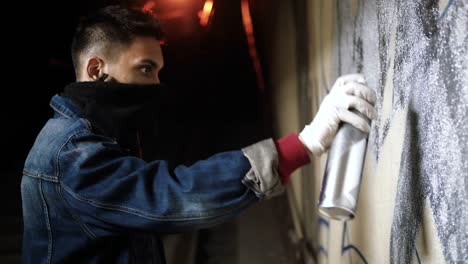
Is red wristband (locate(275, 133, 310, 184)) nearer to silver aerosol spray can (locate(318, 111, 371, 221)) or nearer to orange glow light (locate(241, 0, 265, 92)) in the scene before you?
silver aerosol spray can (locate(318, 111, 371, 221))

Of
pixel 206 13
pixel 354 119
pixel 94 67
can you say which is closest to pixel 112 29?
pixel 94 67

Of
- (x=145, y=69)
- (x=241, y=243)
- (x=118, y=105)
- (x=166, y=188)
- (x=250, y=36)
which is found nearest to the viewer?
(x=166, y=188)

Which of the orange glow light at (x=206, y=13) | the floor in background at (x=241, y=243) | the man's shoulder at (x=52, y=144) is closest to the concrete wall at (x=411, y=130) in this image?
the man's shoulder at (x=52, y=144)

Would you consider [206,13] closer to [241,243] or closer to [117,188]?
[241,243]

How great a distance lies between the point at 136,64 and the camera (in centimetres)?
171

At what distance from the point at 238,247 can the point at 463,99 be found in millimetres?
4476

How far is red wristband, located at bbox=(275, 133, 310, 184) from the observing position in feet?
3.83

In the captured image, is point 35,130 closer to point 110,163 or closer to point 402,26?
point 110,163

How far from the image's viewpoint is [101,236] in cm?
145

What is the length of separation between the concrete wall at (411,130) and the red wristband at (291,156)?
0.30 metres

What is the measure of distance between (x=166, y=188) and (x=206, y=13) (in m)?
7.77

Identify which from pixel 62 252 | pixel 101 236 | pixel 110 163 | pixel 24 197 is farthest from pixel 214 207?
pixel 24 197

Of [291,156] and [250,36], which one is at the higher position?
[250,36]

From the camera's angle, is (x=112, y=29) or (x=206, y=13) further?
(x=206, y=13)
